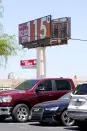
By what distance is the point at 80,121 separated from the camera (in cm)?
1562

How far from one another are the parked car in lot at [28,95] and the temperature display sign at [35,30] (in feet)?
127

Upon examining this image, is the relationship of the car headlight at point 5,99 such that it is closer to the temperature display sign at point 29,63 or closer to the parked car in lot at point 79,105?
the parked car in lot at point 79,105

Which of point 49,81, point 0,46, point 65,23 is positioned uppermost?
point 65,23

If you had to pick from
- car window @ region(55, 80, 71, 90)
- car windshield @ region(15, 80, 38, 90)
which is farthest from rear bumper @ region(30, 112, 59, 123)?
car window @ region(55, 80, 71, 90)

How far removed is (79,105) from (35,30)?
47605 mm

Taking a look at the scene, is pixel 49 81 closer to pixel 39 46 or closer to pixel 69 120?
pixel 69 120

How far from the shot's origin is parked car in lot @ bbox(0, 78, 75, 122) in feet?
63.7

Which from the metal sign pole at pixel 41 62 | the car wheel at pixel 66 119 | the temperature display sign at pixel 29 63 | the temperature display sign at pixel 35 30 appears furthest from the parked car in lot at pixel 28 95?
the temperature display sign at pixel 29 63

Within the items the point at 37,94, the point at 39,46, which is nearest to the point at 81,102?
the point at 37,94

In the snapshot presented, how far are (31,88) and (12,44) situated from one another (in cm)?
1391

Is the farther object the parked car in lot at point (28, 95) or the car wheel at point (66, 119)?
the parked car in lot at point (28, 95)

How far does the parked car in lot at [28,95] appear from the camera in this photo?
63.7 ft

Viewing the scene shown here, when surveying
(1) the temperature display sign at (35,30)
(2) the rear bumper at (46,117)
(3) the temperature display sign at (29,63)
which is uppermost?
(1) the temperature display sign at (35,30)

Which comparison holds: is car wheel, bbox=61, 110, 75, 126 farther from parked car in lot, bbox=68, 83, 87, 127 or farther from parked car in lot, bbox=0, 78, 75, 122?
parked car in lot, bbox=0, 78, 75, 122
